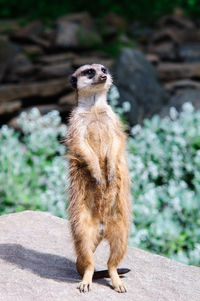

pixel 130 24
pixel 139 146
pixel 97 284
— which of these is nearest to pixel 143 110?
pixel 139 146

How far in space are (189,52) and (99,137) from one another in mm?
7151

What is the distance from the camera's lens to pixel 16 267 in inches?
119

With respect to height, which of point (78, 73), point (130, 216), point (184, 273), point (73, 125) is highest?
point (78, 73)

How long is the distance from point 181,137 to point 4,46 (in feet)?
14.2

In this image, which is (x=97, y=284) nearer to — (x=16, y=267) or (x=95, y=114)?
(x=16, y=267)

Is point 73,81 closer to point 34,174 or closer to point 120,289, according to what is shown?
point 120,289

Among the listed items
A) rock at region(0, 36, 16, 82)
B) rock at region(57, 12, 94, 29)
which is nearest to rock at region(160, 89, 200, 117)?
rock at region(0, 36, 16, 82)

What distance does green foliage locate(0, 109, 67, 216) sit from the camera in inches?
204

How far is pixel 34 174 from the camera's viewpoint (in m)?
5.59

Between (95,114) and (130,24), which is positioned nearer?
(95,114)

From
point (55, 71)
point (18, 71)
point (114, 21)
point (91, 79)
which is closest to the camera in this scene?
point (91, 79)

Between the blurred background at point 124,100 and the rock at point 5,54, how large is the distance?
0.02 meters

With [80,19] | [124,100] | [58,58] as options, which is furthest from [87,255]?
[80,19]

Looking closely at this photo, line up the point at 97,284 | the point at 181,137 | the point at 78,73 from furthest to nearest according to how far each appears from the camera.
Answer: the point at 181,137 → the point at 78,73 → the point at 97,284
